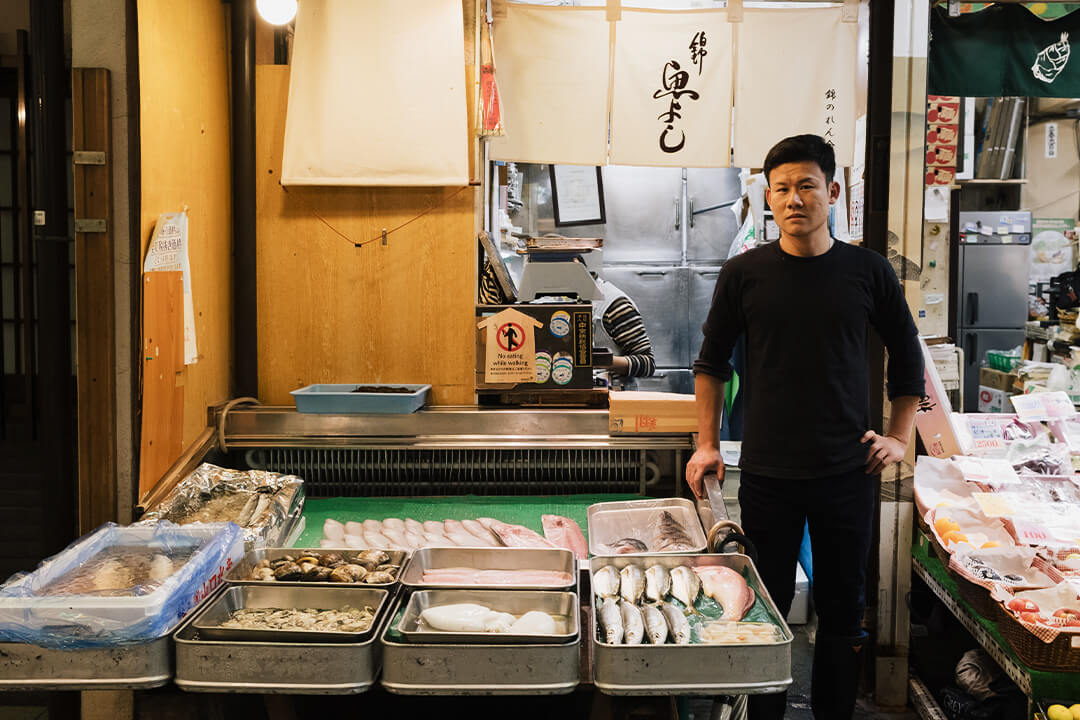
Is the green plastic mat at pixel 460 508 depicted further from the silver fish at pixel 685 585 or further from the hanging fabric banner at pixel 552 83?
the hanging fabric banner at pixel 552 83

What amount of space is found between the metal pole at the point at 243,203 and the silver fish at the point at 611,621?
7.68ft

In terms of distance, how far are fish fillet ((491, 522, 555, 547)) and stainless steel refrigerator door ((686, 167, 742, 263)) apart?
18.0 feet

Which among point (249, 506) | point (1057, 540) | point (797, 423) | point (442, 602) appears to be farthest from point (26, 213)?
point (1057, 540)

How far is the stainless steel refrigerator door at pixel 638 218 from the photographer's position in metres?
8.15

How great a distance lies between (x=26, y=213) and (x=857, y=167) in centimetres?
634

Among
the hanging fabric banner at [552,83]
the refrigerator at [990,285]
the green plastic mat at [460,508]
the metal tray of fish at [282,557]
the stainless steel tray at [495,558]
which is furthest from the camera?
the refrigerator at [990,285]

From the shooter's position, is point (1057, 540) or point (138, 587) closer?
point (138, 587)

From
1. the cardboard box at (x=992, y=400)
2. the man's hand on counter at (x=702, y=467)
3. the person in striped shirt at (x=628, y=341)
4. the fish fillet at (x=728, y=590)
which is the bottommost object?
the cardboard box at (x=992, y=400)

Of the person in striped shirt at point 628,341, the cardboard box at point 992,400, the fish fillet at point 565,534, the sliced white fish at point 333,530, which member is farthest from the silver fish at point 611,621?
the cardboard box at point 992,400

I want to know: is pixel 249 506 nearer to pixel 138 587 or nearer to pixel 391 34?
pixel 138 587

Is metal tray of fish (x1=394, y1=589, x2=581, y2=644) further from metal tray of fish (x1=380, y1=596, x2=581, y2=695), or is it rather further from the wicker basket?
the wicker basket

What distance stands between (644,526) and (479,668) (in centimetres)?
137

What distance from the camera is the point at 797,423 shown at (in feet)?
8.92

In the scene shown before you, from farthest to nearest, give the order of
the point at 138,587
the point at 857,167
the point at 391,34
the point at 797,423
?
1. the point at 857,167
2. the point at 391,34
3. the point at 797,423
4. the point at 138,587
